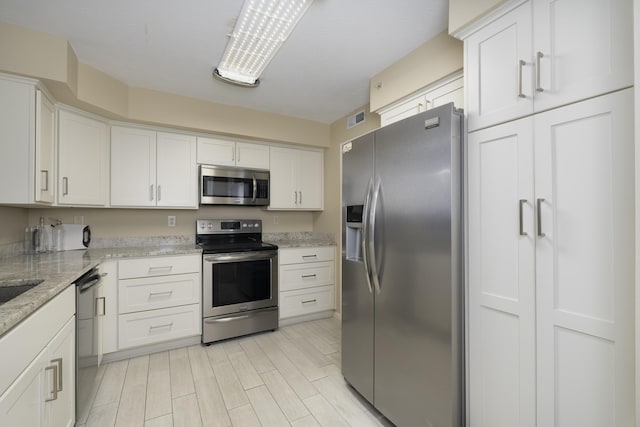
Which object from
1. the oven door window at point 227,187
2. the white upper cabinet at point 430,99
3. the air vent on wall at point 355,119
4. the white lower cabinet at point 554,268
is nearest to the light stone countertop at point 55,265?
the oven door window at point 227,187

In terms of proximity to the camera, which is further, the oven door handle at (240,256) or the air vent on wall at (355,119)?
Result: the air vent on wall at (355,119)

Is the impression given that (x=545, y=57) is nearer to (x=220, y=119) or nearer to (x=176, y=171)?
(x=220, y=119)

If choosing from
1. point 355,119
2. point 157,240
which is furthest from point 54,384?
point 355,119

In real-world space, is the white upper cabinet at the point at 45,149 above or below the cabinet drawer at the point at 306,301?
above

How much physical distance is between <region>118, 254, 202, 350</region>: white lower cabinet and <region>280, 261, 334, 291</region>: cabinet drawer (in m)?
0.92

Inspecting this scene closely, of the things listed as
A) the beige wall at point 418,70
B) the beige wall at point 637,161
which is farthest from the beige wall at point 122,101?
the beige wall at point 637,161

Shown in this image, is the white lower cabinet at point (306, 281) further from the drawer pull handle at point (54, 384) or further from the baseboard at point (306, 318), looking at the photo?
the drawer pull handle at point (54, 384)

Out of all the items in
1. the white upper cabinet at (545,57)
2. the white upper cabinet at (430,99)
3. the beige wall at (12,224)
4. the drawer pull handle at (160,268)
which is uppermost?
the white upper cabinet at (430,99)

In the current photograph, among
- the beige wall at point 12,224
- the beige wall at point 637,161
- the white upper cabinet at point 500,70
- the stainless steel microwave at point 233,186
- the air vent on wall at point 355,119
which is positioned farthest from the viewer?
the air vent on wall at point 355,119

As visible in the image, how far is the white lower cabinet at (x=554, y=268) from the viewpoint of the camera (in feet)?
3.15

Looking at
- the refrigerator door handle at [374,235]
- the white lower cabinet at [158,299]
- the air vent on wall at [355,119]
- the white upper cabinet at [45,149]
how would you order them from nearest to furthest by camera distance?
1. the refrigerator door handle at [374,235]
2. the white upper cabinet at [45,149]
3. the white lower cabinet at [158,299]
4. the air vent on wall at [355,119]

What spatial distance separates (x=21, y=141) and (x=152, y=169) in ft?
3.40

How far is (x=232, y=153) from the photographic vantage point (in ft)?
10.6

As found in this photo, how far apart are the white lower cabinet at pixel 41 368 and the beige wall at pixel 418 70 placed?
2.43 meters
